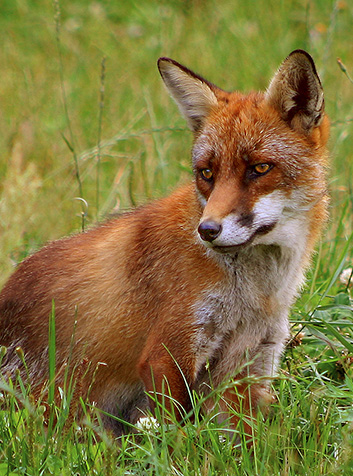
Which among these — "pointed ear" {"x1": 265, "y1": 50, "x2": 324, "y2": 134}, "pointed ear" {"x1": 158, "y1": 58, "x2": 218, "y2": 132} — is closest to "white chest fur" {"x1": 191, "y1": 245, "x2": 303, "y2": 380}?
"pointed ear" {"x1": 265, "y1": 50, "x2": 324, "y2": 134}

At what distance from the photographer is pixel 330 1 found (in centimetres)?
1353

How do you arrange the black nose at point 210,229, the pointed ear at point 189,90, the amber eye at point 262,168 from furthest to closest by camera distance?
the pointed ear at point 189,90
the amber eye at point 262,168
the black nose at point 210,229

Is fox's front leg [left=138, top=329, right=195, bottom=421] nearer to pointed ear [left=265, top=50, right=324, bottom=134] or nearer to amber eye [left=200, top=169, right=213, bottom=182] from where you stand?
amber eye [left=200, top=169, right=213, bottom=182]

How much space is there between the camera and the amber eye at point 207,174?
487cm

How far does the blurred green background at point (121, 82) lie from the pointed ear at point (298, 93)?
8.83ft

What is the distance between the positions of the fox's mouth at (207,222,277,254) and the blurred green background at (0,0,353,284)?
2.83m

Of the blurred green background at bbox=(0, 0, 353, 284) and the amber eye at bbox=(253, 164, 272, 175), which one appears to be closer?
the amber eye at bbox=(253, 164, 272, 175)

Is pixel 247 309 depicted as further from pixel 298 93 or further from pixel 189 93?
pixel 189 93

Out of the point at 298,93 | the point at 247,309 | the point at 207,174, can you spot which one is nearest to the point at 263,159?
the point at 207,174

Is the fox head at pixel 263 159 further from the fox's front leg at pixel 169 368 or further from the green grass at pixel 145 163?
the green grass at pixel 145 163

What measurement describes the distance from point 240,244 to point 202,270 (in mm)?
473

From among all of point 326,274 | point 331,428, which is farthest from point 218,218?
point 326,274

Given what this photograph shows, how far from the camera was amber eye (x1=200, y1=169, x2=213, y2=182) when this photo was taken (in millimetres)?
4873

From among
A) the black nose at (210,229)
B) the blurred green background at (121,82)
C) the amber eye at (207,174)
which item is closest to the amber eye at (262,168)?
the amber eye at (207,174)
